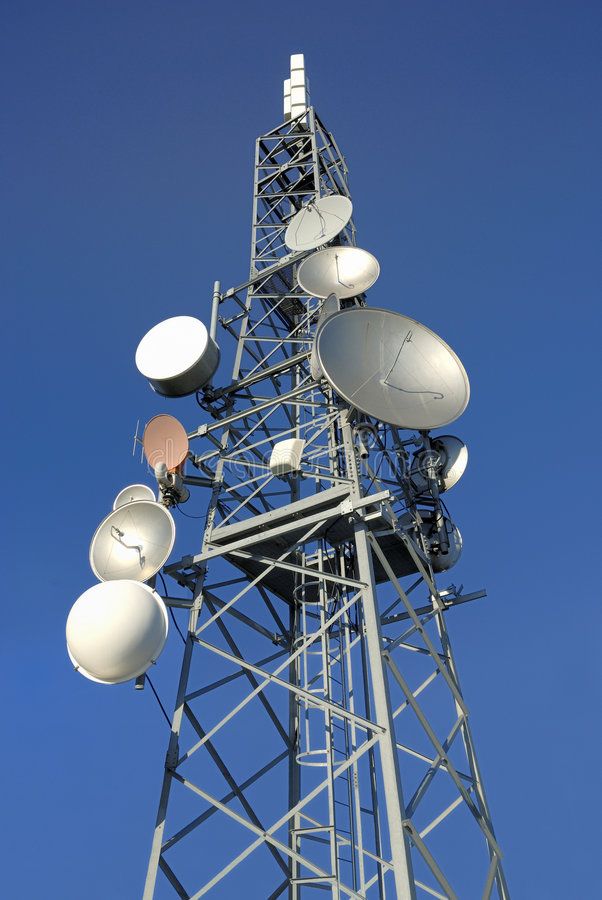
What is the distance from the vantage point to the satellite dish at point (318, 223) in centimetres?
2109

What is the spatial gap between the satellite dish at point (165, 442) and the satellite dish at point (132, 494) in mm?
638

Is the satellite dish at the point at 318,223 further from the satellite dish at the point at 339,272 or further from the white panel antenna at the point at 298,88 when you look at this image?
the white panel antenna at the point at 298,88

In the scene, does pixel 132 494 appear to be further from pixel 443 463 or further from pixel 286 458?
pixel 443 463

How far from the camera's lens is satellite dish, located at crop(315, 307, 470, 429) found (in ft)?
49.3

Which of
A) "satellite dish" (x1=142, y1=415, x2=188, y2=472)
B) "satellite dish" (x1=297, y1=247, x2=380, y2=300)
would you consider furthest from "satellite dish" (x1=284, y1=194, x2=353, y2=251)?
"satellite dish" (x1=142, y1=415, x2=188, y2=472)

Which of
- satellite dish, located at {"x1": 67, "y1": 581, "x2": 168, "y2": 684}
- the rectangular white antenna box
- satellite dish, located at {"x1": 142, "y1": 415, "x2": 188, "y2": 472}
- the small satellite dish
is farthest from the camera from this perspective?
the small satellite dish

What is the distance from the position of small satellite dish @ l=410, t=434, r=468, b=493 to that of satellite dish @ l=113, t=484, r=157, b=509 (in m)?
5.91

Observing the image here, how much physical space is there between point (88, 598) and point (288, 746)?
203 inches

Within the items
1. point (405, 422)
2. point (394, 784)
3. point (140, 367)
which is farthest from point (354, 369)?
point (394, 784)

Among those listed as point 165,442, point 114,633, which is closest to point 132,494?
point 165,442

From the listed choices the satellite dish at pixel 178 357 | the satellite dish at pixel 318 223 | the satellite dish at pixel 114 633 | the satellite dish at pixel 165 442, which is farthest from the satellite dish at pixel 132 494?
the satellite dish at pixel 318 223

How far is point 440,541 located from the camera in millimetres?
16656

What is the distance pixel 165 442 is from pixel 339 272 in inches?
263

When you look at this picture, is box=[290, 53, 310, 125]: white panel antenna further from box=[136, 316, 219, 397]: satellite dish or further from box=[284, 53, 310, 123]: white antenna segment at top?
box=[136, 316, 219, 397]: satellite dish
